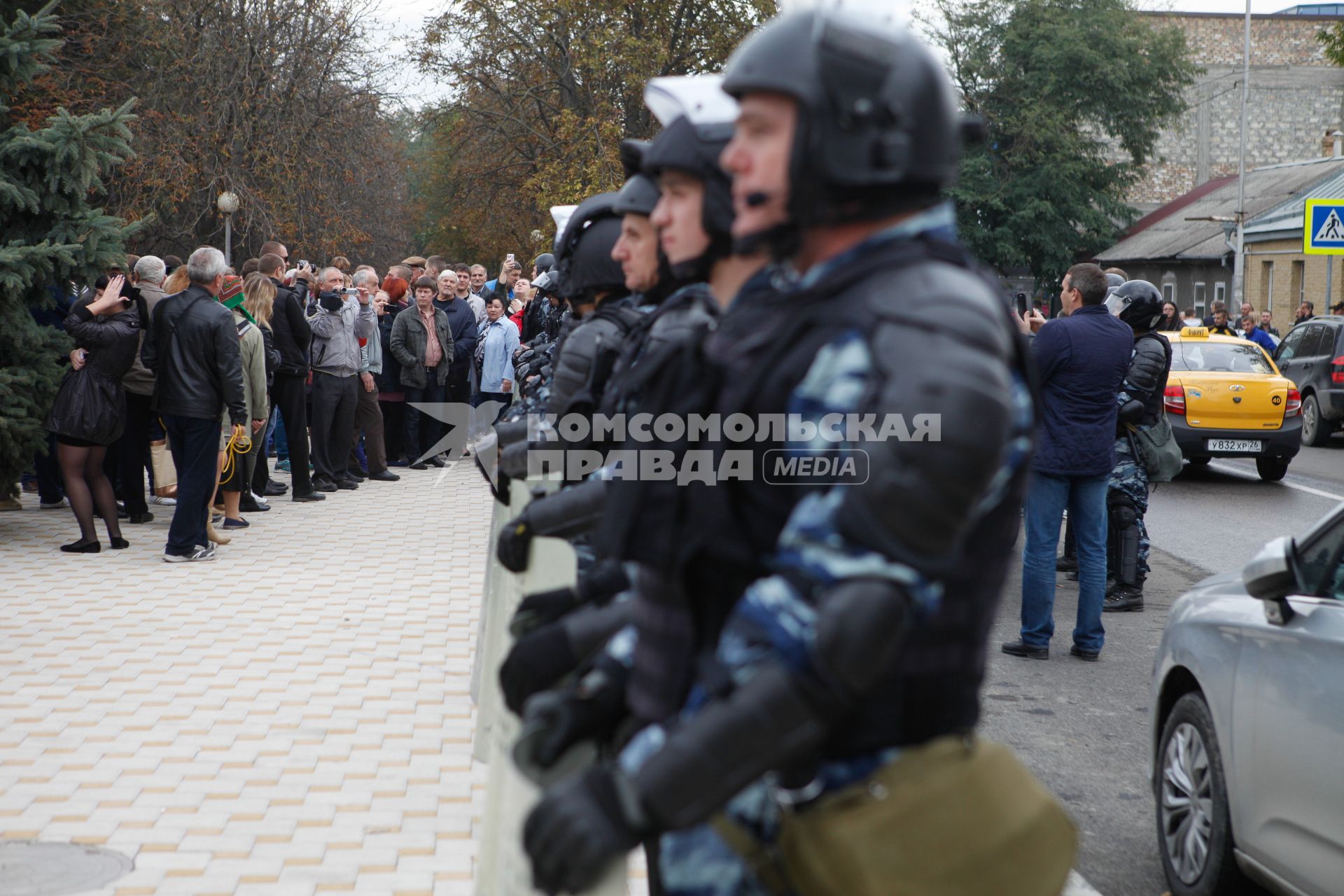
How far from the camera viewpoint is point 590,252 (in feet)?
15.8

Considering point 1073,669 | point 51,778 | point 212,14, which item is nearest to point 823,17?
point 51,778

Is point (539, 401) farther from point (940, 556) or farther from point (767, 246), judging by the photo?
point (940, 556)

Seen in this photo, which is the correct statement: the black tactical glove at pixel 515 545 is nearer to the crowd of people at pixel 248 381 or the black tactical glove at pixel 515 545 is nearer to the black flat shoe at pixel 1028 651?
the black flat shoe at pixel 1028 651

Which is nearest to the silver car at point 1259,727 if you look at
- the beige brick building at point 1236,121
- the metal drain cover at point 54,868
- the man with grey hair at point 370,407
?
the metal drain cover at point 54,868

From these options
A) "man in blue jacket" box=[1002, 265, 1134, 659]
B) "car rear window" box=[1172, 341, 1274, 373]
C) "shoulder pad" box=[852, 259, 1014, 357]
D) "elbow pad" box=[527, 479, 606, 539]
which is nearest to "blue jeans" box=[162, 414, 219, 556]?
"man in blue jacket" box=[1002, 265, 1134, 659]

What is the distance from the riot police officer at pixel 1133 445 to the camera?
896cm

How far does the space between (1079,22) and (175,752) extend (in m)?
52.3

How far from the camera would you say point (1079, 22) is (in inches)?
2053

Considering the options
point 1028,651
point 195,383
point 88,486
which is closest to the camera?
point 1028,651

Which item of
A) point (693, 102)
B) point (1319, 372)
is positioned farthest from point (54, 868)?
point (1319, 372)

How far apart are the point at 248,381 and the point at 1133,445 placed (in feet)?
22.0

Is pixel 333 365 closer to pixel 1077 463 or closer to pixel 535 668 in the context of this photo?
pixel 1077 463

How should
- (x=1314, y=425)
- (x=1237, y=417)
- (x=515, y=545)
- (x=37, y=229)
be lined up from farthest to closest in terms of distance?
(x=1314, y=425) < (x=1237, y=417) < (x=37, y=229) < (x=515, y=545)

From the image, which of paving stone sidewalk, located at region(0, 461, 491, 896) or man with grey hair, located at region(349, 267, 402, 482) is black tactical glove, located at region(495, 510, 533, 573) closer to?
paving stone sidewalk, located at region(0, 461, 491, 896)
